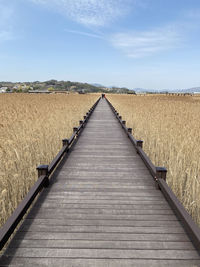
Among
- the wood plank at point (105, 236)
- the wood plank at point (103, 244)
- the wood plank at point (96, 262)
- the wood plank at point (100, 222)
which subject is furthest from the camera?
the wood plank at point (100, 222)

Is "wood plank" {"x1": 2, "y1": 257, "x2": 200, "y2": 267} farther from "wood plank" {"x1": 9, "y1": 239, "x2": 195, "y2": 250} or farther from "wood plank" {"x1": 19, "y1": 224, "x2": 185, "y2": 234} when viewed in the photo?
"wood plank" {"x1": 19, "y1": 224, "x2": 185, "y2": 234}

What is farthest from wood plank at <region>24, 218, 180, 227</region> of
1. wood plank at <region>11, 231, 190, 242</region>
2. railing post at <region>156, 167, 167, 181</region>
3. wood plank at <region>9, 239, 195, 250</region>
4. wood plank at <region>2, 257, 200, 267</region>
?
railing post at <region>156, 167, 167, 181</region>

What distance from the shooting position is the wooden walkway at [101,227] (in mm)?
2336

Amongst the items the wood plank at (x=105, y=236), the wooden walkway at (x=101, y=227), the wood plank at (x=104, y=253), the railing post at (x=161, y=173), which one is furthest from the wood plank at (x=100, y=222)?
the railing post at (x=161, y=173)

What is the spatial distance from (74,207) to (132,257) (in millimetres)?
1307

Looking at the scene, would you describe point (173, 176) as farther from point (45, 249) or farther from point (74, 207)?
point (45, 249)

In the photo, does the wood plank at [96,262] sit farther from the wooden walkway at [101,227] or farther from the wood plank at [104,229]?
the wood plank at [104,229]

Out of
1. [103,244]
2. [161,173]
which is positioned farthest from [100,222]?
[161,173]

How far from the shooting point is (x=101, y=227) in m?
2.83

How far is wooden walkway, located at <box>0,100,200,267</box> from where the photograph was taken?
2336 mm

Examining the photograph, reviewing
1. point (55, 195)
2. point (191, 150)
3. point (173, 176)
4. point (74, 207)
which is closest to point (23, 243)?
point (74, 207)

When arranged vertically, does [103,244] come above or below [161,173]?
below

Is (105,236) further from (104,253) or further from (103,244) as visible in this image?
(104,253)

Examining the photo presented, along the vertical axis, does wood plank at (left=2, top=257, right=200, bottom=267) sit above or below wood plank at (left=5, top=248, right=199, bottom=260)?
below
